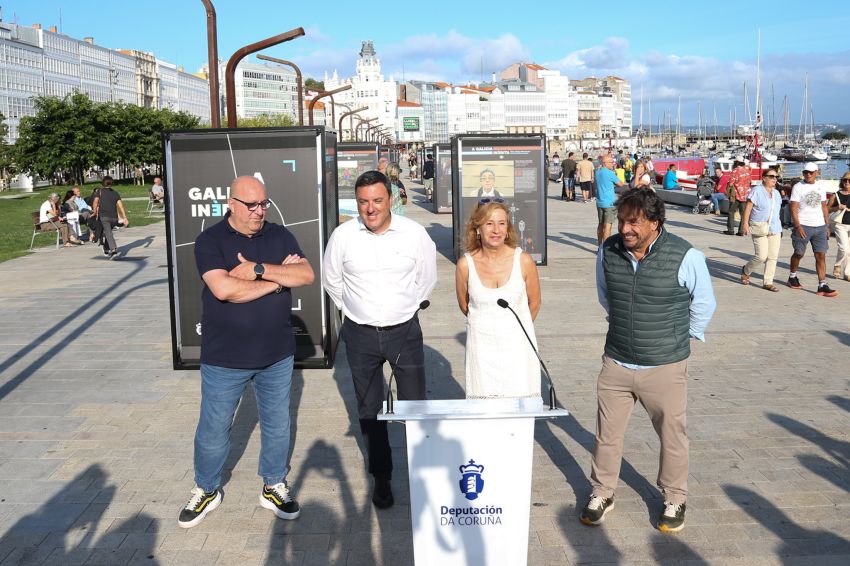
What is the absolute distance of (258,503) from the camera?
5.11 meters

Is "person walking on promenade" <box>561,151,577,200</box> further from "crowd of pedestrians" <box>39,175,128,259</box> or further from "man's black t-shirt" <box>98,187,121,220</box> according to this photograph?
"man's black t-shirt" <box>98,187,121,220</box>

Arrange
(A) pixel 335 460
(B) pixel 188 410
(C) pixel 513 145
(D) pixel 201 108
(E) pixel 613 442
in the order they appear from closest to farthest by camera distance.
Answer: (E) pixel 613 442 → (A) pixel 335 460 → (B) pixel 188 410 → (C) pixel 513 145 → (D) pixel 201 108

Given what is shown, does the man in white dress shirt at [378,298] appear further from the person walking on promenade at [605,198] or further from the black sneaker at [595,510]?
the person walking on promenade at [605,198]

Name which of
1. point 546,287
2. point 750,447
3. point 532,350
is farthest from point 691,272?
point 546,287

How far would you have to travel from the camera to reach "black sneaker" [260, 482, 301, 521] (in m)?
4.86

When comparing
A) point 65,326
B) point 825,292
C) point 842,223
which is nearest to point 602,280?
point 65,326

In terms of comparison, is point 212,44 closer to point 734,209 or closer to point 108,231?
point 108,231

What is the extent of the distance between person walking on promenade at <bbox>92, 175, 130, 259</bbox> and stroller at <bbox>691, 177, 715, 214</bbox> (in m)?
15.7

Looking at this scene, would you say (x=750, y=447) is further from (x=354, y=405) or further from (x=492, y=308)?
(x=354, y=405)

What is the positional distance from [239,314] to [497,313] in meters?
1.31

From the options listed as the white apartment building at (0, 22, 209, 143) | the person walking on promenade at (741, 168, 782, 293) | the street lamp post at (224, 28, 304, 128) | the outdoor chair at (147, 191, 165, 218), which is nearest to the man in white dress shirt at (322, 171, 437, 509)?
the street lamp post at (224, 28, 304, 128)

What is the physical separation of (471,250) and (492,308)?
0.37 meters

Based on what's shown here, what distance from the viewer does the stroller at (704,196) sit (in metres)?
25.7

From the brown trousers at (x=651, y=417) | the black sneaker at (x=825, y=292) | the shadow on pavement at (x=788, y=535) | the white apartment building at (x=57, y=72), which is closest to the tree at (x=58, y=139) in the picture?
the white apartment building at (x=57, y=72)
